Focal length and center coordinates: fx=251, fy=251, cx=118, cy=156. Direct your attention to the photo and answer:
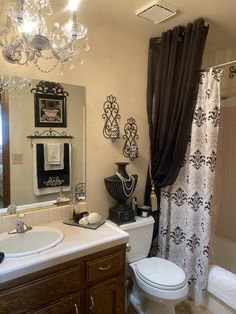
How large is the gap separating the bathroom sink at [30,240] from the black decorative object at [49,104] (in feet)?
2.45

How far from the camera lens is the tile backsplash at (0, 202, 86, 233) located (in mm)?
1688

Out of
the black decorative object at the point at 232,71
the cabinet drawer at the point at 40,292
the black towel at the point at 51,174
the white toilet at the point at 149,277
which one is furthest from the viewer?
the black decorative object at the point at 232,71

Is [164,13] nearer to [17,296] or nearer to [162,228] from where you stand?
[162,228]

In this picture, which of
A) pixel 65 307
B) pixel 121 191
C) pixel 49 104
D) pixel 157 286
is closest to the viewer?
pixel 65 307

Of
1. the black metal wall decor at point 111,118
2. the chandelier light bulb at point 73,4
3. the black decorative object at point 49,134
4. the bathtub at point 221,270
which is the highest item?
the chandelier light bulb at point 73,4

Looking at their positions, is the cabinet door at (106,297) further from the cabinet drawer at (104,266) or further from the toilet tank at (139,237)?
the toilet tank at (139,237)

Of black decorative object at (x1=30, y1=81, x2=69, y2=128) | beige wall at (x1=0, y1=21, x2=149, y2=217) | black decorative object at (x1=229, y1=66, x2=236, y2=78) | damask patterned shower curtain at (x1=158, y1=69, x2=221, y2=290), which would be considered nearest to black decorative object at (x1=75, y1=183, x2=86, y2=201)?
beige wall at (x1=0, y1=21, x2=149, y2=217)

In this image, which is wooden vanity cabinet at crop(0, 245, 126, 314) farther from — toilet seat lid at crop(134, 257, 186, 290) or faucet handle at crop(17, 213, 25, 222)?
faucet handle at crop(17, 213, 25, 222)

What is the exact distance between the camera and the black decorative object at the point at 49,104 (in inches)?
71.1

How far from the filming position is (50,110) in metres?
1.86

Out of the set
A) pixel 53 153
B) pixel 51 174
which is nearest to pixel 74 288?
pixel 51 174

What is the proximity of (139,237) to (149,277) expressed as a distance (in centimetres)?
35

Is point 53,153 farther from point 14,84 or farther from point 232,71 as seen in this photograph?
point 232,71

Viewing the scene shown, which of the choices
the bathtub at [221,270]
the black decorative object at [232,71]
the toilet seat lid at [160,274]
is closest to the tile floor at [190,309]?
the bathtub at [221,270]
